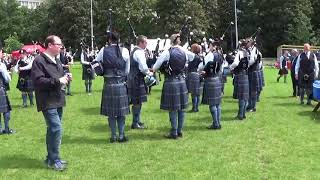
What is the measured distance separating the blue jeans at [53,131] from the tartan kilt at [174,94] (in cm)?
245

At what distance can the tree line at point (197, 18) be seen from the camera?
4891 centimetres

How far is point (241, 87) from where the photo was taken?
10.7 metres

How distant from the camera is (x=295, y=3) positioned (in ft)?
165

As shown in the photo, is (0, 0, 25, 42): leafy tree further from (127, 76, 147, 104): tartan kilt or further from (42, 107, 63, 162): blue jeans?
(42, 107, 63, 162): blue jeans

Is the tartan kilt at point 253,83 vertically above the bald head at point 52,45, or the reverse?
the bald head at point 52,45

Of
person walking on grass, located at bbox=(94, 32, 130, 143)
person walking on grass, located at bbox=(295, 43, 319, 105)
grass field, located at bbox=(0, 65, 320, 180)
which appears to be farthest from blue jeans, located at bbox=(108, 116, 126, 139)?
person walking on grass, located at bbox=(295, 43, 319, 105)

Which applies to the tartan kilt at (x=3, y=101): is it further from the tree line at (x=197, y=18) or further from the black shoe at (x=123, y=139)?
the tree line at (x=197, y=18)

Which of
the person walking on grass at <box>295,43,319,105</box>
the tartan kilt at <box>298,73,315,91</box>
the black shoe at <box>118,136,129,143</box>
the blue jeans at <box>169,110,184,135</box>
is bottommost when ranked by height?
the black shoe at <box>118,136,129,143</box>

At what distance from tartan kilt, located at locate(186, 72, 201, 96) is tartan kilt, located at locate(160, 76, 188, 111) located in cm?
341

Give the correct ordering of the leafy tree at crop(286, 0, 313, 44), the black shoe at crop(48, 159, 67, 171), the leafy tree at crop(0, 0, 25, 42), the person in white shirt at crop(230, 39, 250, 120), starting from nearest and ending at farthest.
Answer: the black shoe at crop(48, 159, 67, 171) → the person in white shirt at crop(230, 39, 250, 120) → the leafy tree at crop(286, 0, 313, 44) → the leafy tree at crop(0, 0, 25, 42)

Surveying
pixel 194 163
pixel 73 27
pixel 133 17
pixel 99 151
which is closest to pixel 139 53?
pixel 99 151

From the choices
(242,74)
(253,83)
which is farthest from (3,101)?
(253,83)

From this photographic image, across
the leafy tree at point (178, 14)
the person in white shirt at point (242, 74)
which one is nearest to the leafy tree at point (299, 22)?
the leafy tree at point (178, 14)

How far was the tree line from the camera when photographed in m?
48.9
